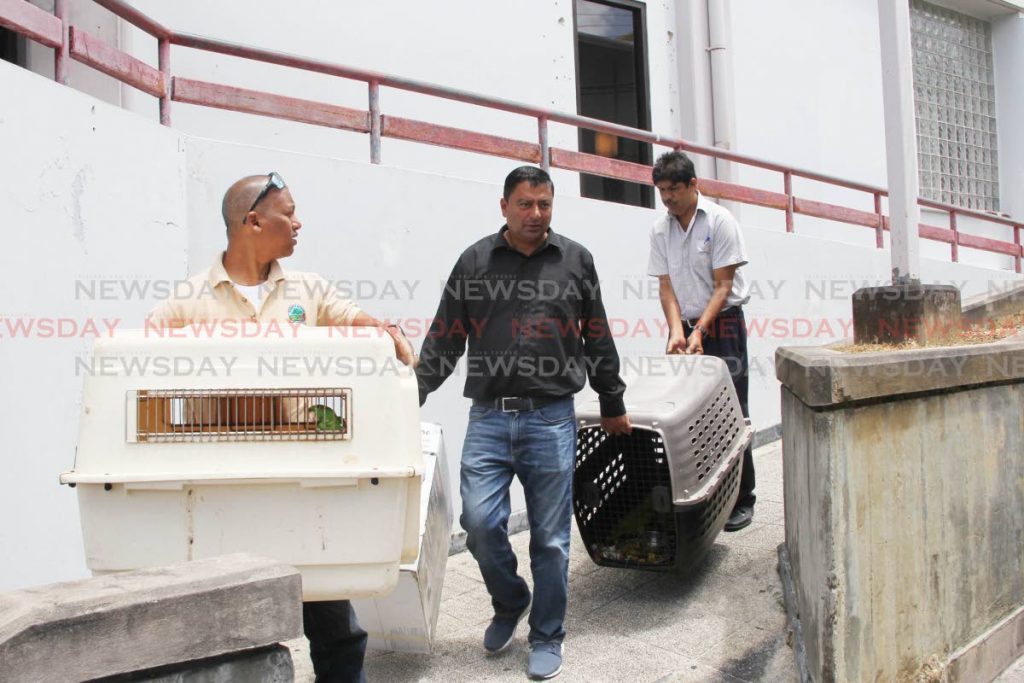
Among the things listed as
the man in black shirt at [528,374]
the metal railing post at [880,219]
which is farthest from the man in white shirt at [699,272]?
the metal railing post at [880,219]

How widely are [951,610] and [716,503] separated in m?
1.05

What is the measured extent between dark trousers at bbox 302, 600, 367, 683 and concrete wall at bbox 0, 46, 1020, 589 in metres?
1.55

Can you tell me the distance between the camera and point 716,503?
13.0 ft

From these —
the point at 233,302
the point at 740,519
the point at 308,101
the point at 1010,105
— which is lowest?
the point at 740,519

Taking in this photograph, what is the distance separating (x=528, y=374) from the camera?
329 centimetres

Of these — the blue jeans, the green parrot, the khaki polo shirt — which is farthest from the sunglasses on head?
the blue jeans

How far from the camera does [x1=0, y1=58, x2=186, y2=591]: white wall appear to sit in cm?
339

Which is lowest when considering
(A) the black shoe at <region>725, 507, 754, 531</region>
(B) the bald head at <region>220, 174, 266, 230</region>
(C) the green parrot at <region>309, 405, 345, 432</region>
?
(A) the black shoe at <region>725, 507, 754, 531</region>

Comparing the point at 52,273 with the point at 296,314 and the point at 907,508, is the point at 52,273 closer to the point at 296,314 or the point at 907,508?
the point at 296,314

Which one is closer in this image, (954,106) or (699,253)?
(699,253)

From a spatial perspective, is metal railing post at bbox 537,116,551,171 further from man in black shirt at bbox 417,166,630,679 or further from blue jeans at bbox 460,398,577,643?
blue jeans at bbox 460,398,577,643

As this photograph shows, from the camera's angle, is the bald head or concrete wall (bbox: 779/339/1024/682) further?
concrete wall (bbox: 779/339/1024/682)

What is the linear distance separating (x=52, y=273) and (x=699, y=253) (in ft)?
9.76

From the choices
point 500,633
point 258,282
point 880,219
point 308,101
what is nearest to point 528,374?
point 500,633
